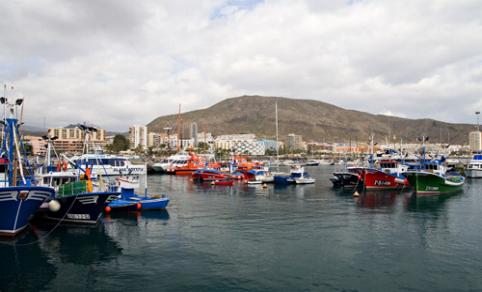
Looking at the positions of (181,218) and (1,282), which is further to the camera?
(181,218)

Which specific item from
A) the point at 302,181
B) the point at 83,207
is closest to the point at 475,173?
the point at 302,181

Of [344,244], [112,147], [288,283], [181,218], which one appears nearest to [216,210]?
[181,218]

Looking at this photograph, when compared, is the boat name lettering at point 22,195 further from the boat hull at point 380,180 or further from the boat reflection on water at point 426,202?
the boat hull at point 380,180

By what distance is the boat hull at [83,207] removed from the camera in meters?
26.3

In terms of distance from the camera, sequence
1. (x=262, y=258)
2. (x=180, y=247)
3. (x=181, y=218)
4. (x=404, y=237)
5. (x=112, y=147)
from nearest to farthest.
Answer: (x=262, y=258) → (x=180, y=247) → (x=404, y=237) → (x=181, y=218) → (x=112, y=147)

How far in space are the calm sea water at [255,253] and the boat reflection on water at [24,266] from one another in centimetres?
5

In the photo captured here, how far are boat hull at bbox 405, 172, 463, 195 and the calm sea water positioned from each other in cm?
1440

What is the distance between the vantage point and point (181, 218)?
105 ft

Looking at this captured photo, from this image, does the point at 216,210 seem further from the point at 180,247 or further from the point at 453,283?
the point at 453,283

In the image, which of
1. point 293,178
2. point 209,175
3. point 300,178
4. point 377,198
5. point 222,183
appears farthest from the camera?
point 209,175

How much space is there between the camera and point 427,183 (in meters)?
50.3

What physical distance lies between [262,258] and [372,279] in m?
5.83

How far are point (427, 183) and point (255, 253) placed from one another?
38456mm

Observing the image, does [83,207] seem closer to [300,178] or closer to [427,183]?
[427,183]
